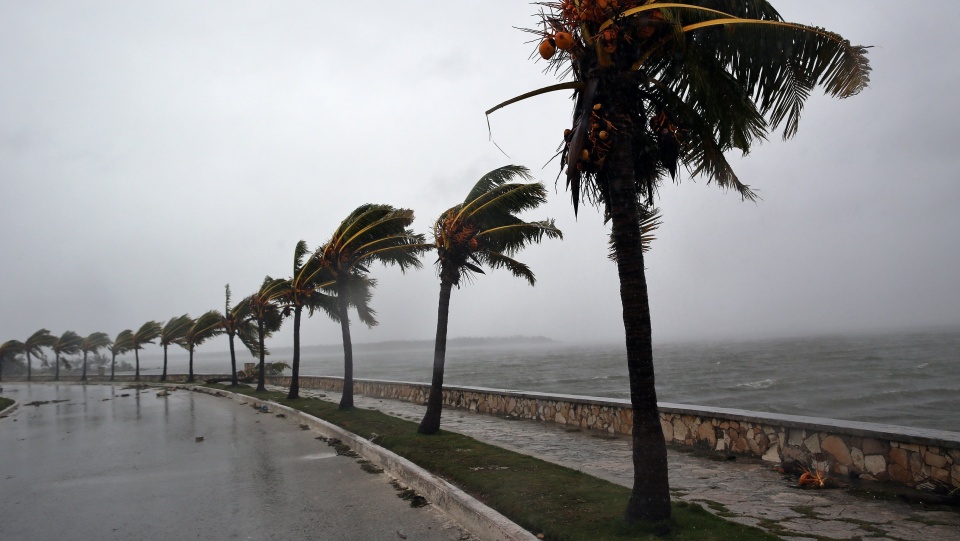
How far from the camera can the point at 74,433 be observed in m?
16.3

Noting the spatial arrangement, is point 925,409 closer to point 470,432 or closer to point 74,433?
point 470,432

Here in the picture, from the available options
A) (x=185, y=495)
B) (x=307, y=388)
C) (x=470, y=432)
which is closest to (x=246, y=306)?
(x=307, y=388)

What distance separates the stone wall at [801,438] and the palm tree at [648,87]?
2910 mm

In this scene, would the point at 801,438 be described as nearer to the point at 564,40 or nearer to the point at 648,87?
the point at 648,87

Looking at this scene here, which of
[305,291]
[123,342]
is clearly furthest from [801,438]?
[123,342]

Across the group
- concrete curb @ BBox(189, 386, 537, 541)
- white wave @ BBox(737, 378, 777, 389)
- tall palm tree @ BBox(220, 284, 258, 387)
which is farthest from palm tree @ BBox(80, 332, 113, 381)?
concrete curb @ BBox(189, 386, 537, 541)

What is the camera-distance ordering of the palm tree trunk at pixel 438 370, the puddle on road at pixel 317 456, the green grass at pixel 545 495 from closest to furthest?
the green grass at pixel 545 495 < the puddle on road at pixel 317 456 < the palm tree trunk at pixel 438 370

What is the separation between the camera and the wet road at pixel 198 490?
21.6 feet

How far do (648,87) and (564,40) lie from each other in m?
1.14

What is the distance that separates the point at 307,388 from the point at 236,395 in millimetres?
6743

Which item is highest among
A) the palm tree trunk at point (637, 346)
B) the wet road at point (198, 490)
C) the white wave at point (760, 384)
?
the palm tree trunk at point (637, 346)

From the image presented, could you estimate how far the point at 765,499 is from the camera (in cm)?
644

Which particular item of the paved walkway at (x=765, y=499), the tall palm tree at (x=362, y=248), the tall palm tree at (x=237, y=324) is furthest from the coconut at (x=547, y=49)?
the tall palm tree at (x=237, y=324)

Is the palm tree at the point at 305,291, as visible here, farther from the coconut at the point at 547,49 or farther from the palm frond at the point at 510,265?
the coconut at the point at 547,49
